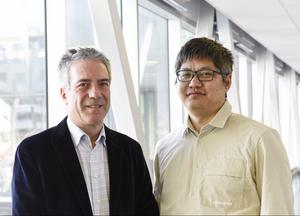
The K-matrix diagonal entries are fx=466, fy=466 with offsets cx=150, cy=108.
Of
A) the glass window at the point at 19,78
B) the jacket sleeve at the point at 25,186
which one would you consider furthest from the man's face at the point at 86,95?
the glass window at the point at 19,78

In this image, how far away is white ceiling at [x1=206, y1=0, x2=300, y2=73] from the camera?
5.72 m

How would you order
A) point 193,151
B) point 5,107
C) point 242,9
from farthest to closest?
point 242,9 → point 5,107 → point 193,151

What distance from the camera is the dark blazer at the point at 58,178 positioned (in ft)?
6.38

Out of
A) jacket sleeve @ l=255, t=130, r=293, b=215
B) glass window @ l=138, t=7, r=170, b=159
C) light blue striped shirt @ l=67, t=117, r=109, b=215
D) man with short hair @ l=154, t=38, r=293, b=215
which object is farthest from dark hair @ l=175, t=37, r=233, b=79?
glass window @ l=138, t=7, r=170, b=159

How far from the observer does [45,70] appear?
3621 millimetres

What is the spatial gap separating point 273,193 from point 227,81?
620mm

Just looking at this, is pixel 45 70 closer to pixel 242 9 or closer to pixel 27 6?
pixel 27 6

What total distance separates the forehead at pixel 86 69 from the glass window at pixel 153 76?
3019mm

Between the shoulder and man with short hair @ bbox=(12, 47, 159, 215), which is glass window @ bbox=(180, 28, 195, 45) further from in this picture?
man with short hair @ bbox=(12, 47, 159, 215)

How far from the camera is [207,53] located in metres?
2.36

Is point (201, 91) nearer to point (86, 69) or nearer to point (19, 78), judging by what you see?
point (86, 69)

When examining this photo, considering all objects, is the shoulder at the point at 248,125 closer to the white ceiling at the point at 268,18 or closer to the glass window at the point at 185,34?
the white ceiling at the point at 268,18

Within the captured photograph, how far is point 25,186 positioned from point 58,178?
141 millimetres

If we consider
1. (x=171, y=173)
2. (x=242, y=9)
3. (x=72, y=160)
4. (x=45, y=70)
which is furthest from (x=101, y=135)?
(x=242, y=9)
